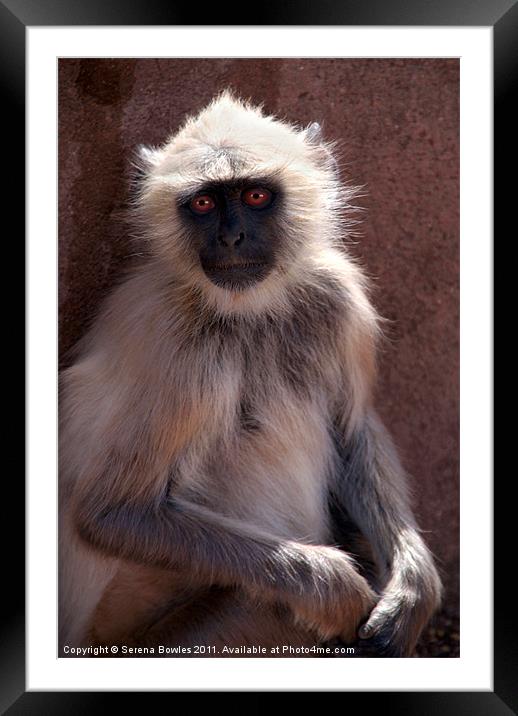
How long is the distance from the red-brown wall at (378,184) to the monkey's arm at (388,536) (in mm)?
277

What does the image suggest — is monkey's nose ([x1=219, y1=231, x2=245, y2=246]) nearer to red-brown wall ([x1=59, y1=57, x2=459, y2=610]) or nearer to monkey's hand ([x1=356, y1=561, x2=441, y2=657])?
red-brown wall ([x1=59, y1=57, x2=459, y2=610])

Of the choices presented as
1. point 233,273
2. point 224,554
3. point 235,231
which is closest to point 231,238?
point 235,231

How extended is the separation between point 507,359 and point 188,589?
1596 millimetres

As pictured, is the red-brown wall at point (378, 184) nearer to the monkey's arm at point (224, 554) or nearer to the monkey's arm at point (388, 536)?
the monkey's arm at point (388, 536)

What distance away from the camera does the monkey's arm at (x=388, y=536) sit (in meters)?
4.37

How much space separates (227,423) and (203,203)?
908mm

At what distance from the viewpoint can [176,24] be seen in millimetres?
3783

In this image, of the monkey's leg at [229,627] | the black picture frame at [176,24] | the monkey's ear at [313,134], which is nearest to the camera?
the black picture frame at [176,24]

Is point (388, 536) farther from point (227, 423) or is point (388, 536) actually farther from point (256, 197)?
point (256, 197)

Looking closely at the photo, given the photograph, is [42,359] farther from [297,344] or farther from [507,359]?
[507,359]

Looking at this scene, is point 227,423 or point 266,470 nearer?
point 227,423

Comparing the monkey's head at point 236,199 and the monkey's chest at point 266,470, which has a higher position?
the monkey's head at point 236,199

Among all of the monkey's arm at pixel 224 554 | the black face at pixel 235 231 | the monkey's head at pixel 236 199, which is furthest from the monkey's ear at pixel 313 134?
the monkey's arm at pixel 224 554

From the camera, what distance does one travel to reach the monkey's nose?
13.4 feet
